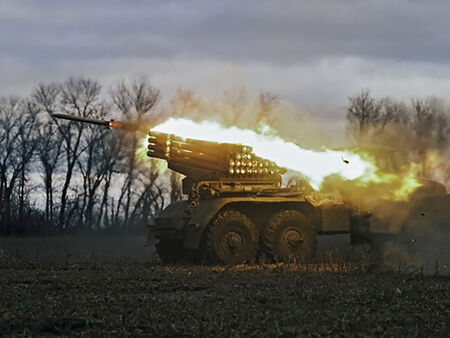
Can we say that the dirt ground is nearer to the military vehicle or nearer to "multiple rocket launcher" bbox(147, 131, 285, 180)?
the military vehicle

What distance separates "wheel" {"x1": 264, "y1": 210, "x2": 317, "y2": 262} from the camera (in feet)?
66.6

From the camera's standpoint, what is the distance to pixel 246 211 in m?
20.8

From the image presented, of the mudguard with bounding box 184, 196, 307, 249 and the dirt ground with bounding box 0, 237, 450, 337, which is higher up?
the mudguard with bounding box 184, 196, 307, 249

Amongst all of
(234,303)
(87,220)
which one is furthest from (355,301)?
(87,220)

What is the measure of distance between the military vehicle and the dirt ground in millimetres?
1890

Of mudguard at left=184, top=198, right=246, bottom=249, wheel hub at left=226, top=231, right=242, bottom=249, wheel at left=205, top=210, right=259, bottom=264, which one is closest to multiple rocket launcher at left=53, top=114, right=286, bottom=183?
mudguard at left=184, top=198, right=246, bottom=249

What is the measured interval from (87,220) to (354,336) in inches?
1827

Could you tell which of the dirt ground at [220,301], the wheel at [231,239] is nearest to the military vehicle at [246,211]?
the wheel at [231,239]

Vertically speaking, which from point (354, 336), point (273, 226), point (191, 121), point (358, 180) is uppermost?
point (191, 121)

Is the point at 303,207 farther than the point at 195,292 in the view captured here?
Yes

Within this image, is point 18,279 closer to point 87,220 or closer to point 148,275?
point 148,275

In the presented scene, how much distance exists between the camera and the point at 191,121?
71.3 feet

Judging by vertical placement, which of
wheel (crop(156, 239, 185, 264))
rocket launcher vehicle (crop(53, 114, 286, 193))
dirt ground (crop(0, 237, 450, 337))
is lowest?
dirt ground (crop(0, 237, 450, 337))

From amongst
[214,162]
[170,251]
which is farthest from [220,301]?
[170,251]
